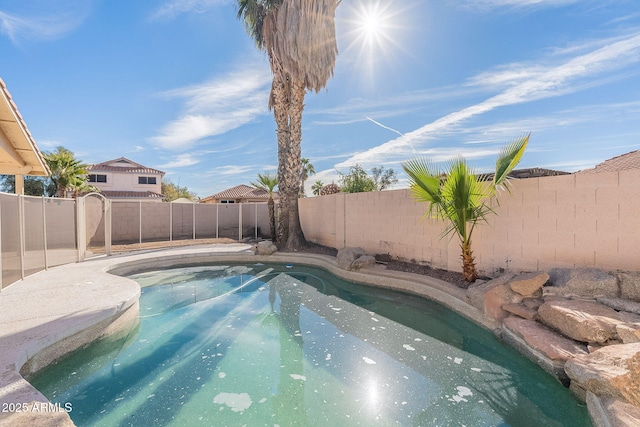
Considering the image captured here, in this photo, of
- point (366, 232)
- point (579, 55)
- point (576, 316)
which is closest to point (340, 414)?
point (576, 316)

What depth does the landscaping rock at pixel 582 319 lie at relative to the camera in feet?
10.3

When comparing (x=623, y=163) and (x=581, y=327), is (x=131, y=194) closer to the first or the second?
(x=581, y=327)

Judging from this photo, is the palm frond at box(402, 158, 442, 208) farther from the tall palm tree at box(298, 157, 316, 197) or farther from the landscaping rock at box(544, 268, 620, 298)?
the tall palm tree at box(298, 157, 316, 197)

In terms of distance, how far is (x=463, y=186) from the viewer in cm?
488

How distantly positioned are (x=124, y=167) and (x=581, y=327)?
3618 cm

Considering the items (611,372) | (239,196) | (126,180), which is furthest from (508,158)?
(126,180)

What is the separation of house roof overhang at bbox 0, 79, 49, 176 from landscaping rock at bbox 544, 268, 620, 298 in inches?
374

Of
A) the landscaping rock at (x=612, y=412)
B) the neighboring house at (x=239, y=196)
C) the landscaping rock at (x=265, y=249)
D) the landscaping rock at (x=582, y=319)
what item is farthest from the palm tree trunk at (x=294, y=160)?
the neighboring house at (x=239, y=196)

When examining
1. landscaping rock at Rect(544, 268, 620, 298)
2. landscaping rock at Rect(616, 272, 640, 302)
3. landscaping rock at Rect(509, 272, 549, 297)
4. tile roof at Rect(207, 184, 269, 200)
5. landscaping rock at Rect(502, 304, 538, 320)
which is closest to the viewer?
landscaping rock at Rect(616, 272, 640, 302)

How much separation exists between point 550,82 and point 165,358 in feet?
32.8

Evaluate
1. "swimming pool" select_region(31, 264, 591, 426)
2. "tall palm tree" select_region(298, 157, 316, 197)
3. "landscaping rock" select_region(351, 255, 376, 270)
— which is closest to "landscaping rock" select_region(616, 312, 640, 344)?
"swimming pool" select_region(31, 264, 591, 426)

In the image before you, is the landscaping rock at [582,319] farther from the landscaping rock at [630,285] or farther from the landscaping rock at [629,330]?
the landscaping rock at [630,285]

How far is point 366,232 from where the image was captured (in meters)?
9.19

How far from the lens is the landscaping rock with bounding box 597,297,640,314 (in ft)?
11.2
